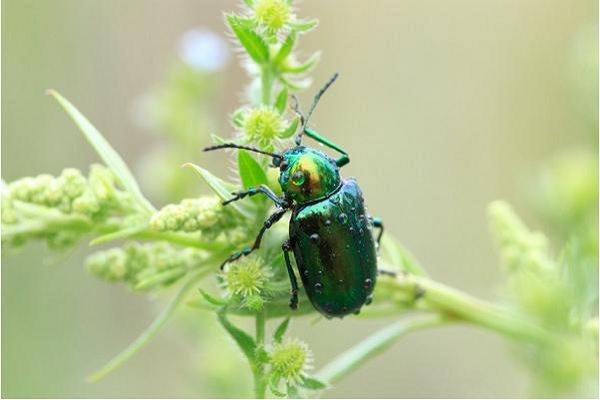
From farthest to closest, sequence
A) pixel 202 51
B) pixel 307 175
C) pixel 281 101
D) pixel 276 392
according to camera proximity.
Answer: pixel 202 51
pixel 307 175
pixel 281 101
pixel 276 392

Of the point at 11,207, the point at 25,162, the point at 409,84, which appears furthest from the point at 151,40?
the point at 11,207

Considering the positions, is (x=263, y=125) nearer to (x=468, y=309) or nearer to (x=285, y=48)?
(x=285, y=48)

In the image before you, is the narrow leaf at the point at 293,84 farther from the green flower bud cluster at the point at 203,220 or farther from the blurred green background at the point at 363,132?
the blurred green background at the point at 363,132

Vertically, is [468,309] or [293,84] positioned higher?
[293,84]

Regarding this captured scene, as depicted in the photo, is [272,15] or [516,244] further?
[516,244]

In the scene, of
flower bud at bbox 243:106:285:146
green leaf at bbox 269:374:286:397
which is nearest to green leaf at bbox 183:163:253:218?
flower bud at bbox 243:106:285:146

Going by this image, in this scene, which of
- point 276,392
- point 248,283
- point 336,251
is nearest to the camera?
point 276,392

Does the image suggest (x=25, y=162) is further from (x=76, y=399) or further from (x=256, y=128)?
(x=256, y=128)

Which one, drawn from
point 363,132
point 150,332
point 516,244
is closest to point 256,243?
point 150,332
